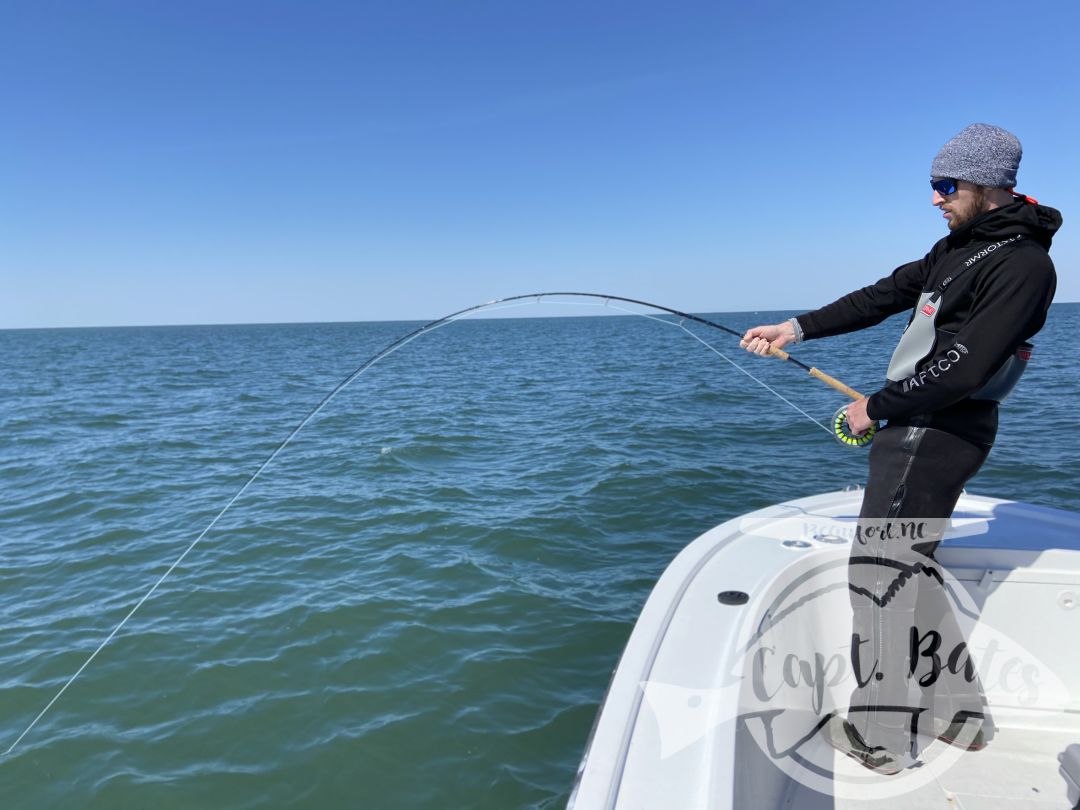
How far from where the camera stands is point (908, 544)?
7.60 ft

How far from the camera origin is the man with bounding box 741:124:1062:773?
199 centimetres

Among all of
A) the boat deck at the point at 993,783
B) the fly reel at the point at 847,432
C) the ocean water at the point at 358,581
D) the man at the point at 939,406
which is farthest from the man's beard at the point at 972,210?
the ocean water at the point at 358,581

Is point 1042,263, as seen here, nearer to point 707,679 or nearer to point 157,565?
point 707,679

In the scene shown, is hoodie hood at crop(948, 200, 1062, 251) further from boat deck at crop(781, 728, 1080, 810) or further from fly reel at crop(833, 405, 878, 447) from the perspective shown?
boat deck at crop(781, 728, 1080, 810)

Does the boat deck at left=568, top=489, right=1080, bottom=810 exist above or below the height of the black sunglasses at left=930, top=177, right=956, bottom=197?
below

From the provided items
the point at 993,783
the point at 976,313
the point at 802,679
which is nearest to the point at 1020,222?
the point at 976,313

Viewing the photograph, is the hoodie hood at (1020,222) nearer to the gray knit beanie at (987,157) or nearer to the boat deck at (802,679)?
the gray knit beanie at (987,157)

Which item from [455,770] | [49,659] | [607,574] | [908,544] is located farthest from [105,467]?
[908,544]

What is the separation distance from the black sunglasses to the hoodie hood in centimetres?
13

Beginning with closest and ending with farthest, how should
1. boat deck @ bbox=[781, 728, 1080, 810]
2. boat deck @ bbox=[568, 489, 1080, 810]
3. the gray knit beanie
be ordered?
1. boat deck @ bbox=[568, 489, 1080, 810]
2. the gray knit beanie
3. boat deck @ bbox=[781, 728, 1080, 810]

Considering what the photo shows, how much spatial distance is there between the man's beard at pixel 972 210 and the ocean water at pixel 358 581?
2.89 m

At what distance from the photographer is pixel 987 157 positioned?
2.05m

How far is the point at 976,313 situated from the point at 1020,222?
0.30 meters

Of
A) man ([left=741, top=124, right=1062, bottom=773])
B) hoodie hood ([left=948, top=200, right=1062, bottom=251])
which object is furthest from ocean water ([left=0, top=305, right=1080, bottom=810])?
hoodie hood ([left=948, top=200, right=1062, bottom=251])
